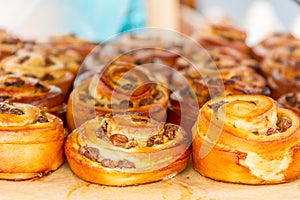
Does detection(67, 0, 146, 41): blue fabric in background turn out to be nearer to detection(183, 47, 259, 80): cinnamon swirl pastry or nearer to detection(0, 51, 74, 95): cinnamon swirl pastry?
detection(183, 47, 259, 80): cinnamon swirl pastry

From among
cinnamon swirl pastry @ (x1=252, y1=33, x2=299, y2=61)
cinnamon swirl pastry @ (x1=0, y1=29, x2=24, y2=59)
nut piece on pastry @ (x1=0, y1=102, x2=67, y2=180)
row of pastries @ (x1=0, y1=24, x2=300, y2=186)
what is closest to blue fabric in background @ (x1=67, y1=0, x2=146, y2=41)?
cinnamon swirl pastry @ (x1=0, y1=29, x2=24, y2=59)

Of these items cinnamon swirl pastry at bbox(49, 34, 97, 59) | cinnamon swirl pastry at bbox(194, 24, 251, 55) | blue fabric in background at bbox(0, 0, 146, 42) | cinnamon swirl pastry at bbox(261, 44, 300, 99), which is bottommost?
blue fabric in background at bbox(0, 0, 146, 42)

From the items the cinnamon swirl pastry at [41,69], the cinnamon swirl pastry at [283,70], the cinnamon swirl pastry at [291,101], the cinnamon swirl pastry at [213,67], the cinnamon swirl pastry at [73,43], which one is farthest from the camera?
the cinnamon swirl pastry at [73,43]

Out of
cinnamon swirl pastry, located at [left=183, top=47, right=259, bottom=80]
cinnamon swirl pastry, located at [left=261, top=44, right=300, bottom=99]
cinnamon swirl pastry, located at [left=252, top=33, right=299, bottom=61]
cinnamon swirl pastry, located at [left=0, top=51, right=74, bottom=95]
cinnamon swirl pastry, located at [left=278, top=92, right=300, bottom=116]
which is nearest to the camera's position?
cinnamon swirl pastry, located at [left=278, top=92, right=300, bottom=116]

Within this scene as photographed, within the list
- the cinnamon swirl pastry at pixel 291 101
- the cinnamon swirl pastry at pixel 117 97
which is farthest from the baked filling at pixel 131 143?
the cinnamon swirl pastry at pixel 291 101

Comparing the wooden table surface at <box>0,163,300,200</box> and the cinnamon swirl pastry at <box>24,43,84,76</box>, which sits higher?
the wooden table surface at <box>0,163,300,200</box>

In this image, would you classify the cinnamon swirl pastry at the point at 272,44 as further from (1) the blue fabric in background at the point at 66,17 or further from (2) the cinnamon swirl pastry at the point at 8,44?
(2) the cinnamon swirl pastry at the point at 8,44
